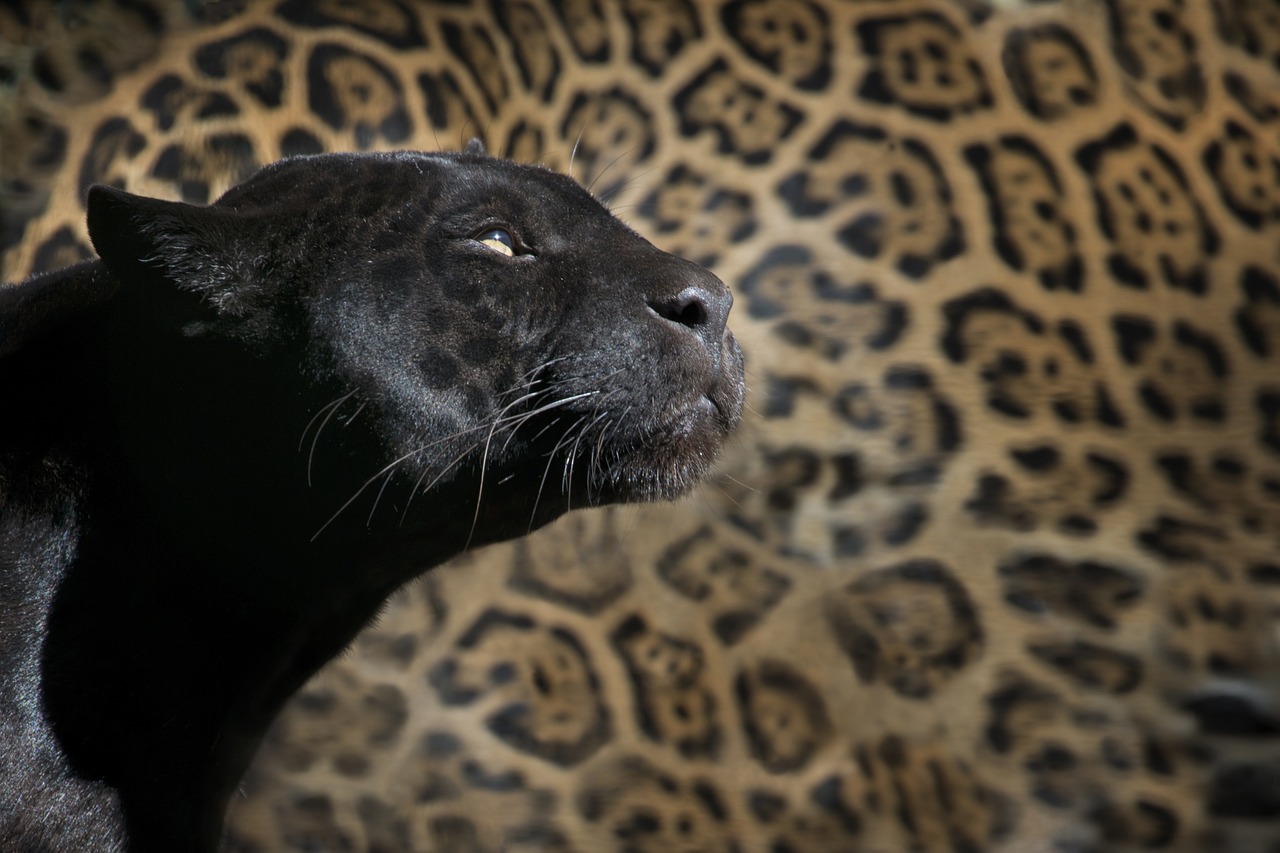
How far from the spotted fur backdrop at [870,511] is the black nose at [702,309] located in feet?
2.54

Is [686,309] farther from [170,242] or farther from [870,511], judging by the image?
[870,511]

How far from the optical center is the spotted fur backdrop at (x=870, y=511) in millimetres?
2088

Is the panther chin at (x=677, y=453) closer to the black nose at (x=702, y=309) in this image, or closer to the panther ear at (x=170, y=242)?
the black nose at (x=702, y=309)

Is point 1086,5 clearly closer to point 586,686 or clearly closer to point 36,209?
point 586,686

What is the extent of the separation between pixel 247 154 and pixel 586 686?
0.82 m

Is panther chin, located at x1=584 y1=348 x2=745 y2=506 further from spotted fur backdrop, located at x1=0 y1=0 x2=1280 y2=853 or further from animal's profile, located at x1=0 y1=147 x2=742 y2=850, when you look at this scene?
spotted fur backdrop, located at x1=0 y1=0 x2=1280 y2=853

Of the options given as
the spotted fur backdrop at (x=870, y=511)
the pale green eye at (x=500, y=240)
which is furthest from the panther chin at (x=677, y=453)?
the spotted fur backdrop at (x=870, y=511)

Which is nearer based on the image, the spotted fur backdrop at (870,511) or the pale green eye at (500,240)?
the pale green eye at (500,240)

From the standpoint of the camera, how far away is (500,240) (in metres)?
1.30

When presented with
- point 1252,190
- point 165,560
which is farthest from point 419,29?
point 1252,190

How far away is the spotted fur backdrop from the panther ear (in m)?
0.82

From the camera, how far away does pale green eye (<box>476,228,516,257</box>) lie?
1.29 metres

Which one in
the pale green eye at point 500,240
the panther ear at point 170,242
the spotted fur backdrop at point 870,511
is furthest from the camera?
the spotted fur backdrop at point 870,511

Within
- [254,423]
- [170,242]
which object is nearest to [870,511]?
[254,423]
